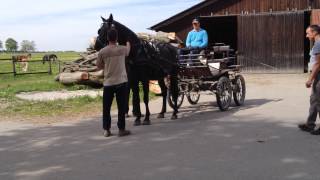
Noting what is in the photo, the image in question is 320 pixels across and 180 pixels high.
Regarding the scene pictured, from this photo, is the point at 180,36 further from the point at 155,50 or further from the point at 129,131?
the point at 129,131

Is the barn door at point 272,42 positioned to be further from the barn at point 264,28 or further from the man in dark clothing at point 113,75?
the man in dark clothing at point 113,75

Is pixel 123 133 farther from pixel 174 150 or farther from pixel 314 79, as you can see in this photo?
pixel 314 79

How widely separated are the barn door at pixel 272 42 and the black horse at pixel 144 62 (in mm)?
15934

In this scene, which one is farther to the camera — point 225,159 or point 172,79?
point 172,79

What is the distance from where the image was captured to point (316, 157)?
299 inches

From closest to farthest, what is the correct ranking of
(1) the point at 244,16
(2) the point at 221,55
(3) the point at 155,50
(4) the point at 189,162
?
1. (4) the point at 189,162
2. (3) the point at 155,50
3. (2) the point at 221,55
4. (1) the point at 244,16

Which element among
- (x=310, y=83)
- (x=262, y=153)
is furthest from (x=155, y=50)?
(x=262, y=153)

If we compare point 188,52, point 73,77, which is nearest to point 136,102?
point 188,52

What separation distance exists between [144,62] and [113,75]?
145 centimetres

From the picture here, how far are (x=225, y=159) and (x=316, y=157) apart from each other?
1312 millimetres

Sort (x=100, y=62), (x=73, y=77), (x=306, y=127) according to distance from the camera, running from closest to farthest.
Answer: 1. (x=100, y=62)
2. (x=306, y=127)
3. (x=73, y=77)

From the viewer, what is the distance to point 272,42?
90.1 ft

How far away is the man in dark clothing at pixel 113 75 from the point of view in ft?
31.2

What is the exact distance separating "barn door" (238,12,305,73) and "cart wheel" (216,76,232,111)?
1458cm
